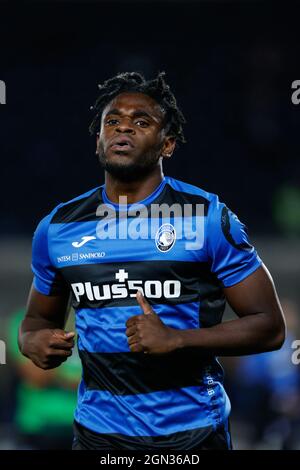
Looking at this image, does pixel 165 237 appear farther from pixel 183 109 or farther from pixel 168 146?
pixel 183 109

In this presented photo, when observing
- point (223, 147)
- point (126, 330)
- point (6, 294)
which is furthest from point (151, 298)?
point (223, 147)

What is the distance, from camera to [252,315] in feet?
11.7

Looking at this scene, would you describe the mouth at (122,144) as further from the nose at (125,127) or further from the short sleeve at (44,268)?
the short sleeve at (44,268)

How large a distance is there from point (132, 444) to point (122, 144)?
117 centimetres

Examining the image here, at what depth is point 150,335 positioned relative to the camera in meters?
3.35

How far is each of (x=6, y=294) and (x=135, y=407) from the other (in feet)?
23.9

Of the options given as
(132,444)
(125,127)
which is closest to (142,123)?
(125,127)

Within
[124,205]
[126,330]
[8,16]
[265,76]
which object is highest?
[8,16]

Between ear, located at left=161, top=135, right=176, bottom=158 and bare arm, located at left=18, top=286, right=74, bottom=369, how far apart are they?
753mm

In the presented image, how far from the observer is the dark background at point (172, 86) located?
40.4 feet

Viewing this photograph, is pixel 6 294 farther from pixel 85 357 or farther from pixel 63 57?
pixel 85 357

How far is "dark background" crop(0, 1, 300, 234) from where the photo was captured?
40.4 ft

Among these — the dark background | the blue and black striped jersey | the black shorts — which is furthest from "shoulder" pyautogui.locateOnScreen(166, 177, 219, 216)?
the dark background

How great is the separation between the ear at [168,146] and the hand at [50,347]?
851mm
